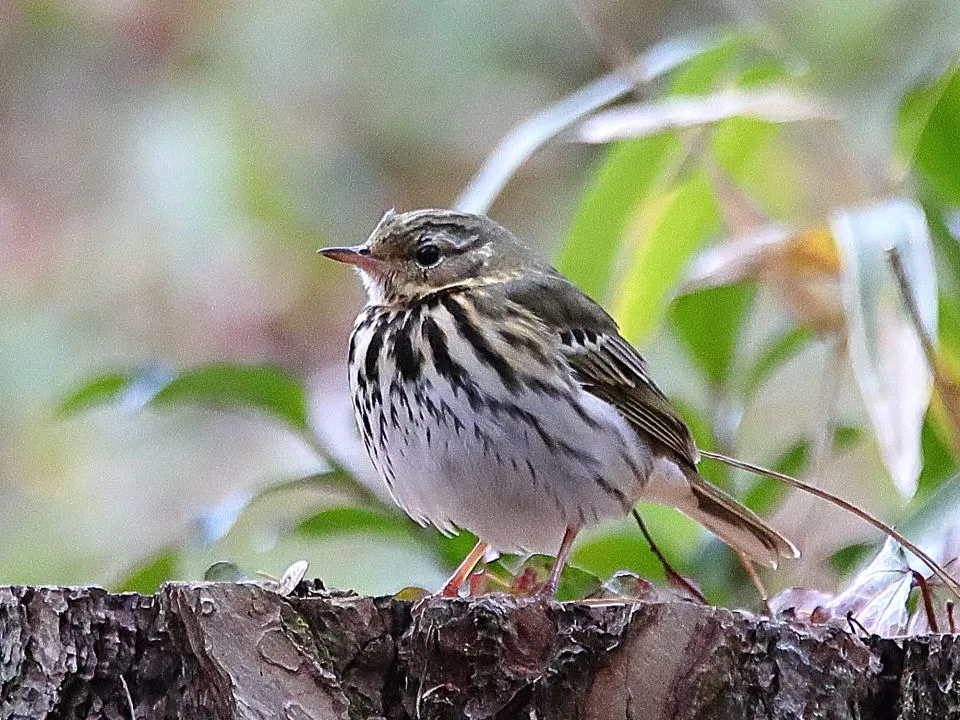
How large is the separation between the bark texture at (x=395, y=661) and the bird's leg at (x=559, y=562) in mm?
532

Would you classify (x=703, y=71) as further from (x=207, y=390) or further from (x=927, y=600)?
(x=927, y=600)

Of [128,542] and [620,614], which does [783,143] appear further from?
[620,614]

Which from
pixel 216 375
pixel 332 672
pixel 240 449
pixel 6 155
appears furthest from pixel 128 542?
pixel 332 672

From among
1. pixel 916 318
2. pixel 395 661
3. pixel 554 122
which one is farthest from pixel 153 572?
pixel 916 318

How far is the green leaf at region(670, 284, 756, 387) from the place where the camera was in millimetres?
3279

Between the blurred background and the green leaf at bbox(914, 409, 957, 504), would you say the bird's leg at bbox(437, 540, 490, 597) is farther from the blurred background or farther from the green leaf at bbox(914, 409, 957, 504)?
the green leaf at bbox(914, 409, 957, 504)

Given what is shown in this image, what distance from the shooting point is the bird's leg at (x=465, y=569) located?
2.62 meters

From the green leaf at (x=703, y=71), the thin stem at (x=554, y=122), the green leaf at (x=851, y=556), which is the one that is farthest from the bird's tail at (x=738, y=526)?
the green leaf at (x=703, y=71)

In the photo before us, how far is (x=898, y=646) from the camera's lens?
69.1 inches

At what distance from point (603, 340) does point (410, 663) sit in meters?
1.22

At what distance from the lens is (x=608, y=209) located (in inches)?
142

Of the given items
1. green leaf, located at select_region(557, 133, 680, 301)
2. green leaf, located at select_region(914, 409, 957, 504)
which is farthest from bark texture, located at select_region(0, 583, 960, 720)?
green leaf, located at select_region(557, 133, 680, 301)

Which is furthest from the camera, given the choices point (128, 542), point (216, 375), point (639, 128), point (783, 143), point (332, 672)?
point (783, 143)

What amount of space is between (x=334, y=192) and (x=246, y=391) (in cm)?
260
